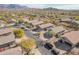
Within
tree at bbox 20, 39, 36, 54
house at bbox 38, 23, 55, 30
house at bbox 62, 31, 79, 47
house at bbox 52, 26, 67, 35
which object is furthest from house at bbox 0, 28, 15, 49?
house at bbox 62, 31, 79, 47

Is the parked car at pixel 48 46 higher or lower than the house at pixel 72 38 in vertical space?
lower

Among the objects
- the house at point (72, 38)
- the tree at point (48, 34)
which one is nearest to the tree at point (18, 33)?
the tree at point (48, 34)

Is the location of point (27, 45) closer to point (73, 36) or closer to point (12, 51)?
point (12, 51)

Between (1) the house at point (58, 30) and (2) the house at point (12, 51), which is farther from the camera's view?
(1) the house at point (58, 30)

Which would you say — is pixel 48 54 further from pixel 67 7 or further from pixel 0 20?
pixel 0 20

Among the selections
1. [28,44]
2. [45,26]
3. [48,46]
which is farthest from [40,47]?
[45,26]

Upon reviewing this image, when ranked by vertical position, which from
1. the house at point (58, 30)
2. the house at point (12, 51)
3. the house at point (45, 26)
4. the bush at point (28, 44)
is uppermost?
the house at point (45, 26)

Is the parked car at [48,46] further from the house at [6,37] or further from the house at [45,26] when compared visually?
the house at [6,37]
